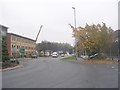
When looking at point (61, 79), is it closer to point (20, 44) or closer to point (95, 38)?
point (95, 38)

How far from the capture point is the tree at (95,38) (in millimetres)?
52003

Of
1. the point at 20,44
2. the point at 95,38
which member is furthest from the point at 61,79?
the point at 20,44

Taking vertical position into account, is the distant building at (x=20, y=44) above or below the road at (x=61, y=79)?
above

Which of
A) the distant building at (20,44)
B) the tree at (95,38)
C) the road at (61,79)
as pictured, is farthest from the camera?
the distant building at (20,44)

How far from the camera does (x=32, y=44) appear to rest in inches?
5463

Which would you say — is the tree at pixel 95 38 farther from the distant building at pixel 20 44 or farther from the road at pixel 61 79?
the distant building at pixel 20 44

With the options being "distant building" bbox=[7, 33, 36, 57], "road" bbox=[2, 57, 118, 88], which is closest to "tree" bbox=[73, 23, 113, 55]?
"road" bbox=[2, 57, 118, 88]

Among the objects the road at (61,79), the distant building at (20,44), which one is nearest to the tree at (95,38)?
the road at (61,79)

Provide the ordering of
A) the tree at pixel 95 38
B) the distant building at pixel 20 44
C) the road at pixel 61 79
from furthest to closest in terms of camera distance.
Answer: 1. the distant building at pixel 20 44
2. the tree at pixel 95 38
3. the road at pixel 61 79

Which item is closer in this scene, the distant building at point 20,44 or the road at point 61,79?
the road at point 61,79

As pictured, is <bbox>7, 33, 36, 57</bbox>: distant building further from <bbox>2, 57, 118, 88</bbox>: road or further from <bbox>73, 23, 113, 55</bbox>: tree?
<bbox>2, 57, 118, 88</bbox>: road

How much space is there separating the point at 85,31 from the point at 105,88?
42.5 metres

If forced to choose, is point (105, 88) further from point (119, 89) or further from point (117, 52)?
point (117, 52)

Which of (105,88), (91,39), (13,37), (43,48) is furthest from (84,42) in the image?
(43,48)
